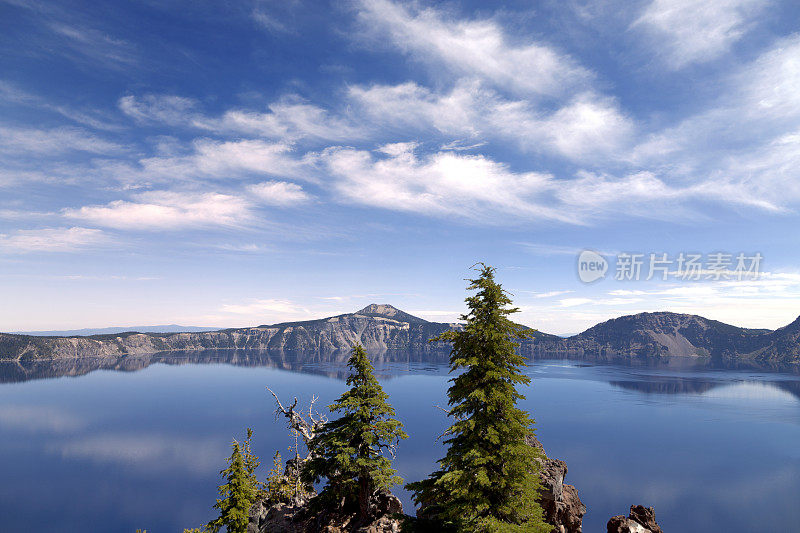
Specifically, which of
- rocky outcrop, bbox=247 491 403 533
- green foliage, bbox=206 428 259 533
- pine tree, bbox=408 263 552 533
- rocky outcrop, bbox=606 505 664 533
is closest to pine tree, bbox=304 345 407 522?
rocky outcrop, bbox=247 491 403 533

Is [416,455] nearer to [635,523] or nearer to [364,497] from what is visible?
[635,523]

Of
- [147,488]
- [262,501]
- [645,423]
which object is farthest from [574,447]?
Result: [147,488]

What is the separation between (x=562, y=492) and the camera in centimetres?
3369

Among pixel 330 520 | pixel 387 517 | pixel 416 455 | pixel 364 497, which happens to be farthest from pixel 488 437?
pixel 416 455

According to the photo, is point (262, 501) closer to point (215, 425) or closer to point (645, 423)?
point (215, 425)

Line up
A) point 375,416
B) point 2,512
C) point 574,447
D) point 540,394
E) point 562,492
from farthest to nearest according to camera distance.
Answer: point 540,394, point 574,447, point 2,512, point 562,492, point 375,416

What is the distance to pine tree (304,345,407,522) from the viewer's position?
2570 centimetres

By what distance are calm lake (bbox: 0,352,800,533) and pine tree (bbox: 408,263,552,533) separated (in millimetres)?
53664

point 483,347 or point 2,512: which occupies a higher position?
point 483,347

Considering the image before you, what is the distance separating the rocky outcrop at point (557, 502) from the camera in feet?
100

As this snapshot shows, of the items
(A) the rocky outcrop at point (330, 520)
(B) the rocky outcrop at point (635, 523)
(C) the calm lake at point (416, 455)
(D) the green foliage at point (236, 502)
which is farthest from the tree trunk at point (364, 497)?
(C) the calm lake at point (416, 455)

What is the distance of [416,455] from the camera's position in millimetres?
90750

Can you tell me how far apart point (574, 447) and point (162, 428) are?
128m

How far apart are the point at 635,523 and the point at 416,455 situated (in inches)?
2665
